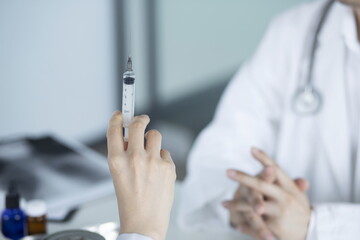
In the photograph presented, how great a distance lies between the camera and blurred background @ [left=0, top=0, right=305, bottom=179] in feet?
8.78

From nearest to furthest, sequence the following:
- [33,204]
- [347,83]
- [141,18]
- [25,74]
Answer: [33,204], [347,83], [25,74], [141,18]

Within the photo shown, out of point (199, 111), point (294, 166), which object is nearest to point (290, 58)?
point (294, 166)

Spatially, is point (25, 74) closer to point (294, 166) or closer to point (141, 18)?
point (141, 18)

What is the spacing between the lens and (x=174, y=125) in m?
3.60

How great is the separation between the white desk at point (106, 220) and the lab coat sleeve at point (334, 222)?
5.9 inches

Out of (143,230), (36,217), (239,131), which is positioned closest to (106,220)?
(36,217)

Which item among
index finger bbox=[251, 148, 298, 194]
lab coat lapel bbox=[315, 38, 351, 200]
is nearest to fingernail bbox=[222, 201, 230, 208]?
index finger bbox=[251, 148, 298, 194]

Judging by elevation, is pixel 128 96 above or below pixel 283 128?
above

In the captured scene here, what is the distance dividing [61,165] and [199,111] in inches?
92.5

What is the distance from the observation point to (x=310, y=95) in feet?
4.50

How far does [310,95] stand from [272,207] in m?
0.35

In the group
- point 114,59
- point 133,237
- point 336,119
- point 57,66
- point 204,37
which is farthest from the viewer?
point 204,37

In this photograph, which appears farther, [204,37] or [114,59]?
[204,37]

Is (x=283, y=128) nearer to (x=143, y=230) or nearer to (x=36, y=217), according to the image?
(x=36, y=217)
